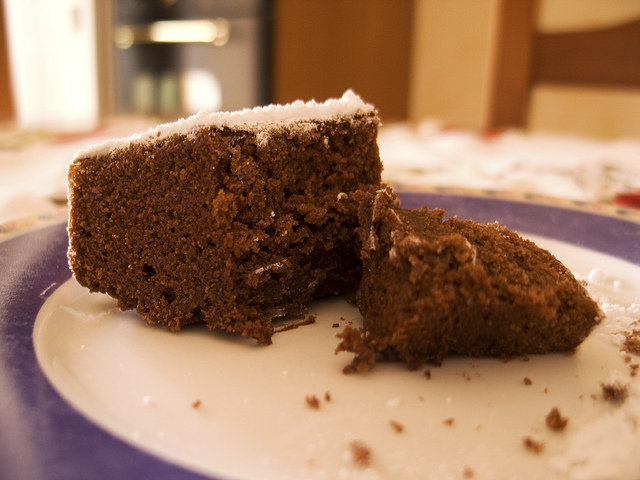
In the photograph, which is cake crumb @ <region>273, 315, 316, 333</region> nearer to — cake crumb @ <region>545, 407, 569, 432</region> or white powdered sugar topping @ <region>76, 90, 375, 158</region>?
white powdered sugar topping @ <region>76, 90, 375, 158</region>

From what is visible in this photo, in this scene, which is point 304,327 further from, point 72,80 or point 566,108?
point 72,80

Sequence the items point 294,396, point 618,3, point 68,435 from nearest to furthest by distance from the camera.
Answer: point 68,435, point 294,396, point 618,3

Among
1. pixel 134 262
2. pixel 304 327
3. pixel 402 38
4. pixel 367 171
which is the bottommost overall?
pixel 304 327

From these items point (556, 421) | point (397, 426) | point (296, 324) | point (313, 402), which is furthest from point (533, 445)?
point (296, 324)

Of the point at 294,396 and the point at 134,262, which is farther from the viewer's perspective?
the point at 134,262

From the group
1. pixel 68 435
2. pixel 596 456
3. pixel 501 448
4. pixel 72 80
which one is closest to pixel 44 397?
pixel 68 435

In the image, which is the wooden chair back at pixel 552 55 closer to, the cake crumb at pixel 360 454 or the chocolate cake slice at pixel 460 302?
the chocolate cake slice at pixel 460 302

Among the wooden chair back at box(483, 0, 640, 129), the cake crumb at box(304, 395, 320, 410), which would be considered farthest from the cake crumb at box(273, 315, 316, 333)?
the wooden chair back at box(483, 0, 640, 129)

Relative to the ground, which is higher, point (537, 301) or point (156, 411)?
point (537, 301)

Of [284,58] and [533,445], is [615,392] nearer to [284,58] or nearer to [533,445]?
[533,445]
